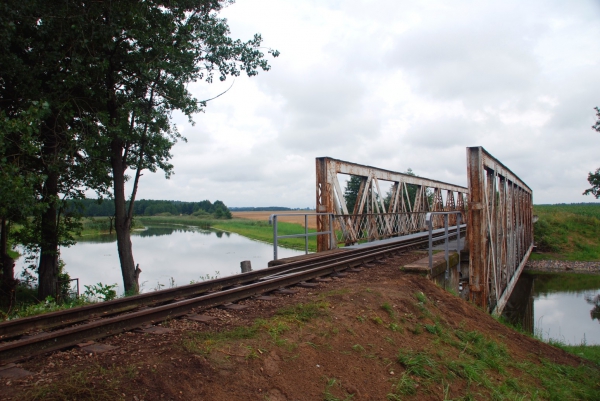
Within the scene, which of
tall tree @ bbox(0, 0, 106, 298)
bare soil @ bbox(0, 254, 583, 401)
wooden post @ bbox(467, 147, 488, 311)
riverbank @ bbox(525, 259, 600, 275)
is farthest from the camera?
riverbank @ bbox(525, 259, 600, 275)

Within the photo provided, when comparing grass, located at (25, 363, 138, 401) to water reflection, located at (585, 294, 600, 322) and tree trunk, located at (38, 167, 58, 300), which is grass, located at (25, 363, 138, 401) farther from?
water reflection, located at (585, 294, 600, 322)

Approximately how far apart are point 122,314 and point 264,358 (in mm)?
2678

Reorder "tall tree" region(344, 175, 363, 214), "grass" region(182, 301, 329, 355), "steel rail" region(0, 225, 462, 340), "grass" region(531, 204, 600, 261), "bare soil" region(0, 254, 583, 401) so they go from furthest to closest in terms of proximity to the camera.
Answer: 1. "tall tree" region(344, 175, 363, 214)
2. "grass" region(531, 204, 600, 261)
3. "steel rail" region(0, 225, 462, 340)
4. "grass" region(182, 301, 329, 355)
5. "bare soil" region(0, 254, 583, 401)

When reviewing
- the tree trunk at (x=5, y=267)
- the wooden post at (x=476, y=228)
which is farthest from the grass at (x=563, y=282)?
the tree trunk at (x=5, y=267)

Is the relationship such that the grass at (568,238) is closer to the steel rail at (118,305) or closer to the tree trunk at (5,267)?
the steel rail at (118,305)

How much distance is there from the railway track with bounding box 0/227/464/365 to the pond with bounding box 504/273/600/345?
828cm

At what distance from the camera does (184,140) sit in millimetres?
14383

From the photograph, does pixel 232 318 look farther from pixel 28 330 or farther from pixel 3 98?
pixel 3 98

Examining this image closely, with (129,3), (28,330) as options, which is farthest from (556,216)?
(28,330)

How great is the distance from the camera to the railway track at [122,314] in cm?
382

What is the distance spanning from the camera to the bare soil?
2975 mm

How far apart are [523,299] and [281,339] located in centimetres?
2013

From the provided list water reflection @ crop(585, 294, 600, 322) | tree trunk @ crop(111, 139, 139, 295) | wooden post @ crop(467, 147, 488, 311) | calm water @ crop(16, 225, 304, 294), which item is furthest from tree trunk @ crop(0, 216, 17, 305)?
water reflection @ crop(585, 294, 600, 322)

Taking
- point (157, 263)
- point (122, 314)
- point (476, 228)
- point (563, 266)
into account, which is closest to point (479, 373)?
point (122, 314)
